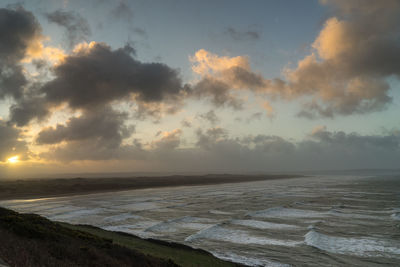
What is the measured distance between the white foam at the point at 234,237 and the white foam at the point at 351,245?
189 centimetres

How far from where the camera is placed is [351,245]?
20.3 meters

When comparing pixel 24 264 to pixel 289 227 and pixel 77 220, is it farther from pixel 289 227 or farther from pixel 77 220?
pixel 77 220

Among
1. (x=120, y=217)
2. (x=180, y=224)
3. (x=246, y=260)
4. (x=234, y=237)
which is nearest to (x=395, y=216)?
(x=234, y=237)

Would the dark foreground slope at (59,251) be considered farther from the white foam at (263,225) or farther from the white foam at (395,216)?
the white foam at (395,216)

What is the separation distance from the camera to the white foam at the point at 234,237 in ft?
68.9

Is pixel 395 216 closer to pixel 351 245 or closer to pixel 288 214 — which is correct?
pixel 288 214

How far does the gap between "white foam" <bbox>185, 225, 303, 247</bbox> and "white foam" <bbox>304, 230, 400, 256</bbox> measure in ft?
6.20

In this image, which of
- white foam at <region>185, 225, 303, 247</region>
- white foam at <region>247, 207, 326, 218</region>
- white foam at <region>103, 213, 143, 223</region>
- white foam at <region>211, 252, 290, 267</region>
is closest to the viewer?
white foam at <region>211, 252, 290, 267</region>

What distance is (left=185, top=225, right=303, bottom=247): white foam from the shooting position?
21.0 metres

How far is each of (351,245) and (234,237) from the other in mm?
9024

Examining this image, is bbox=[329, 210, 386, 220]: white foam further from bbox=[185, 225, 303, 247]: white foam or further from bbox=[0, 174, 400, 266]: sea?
bbox=[185, 225, 303, 247]: white foam

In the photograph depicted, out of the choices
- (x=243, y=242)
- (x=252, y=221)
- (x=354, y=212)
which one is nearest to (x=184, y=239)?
(x=243, y=242)

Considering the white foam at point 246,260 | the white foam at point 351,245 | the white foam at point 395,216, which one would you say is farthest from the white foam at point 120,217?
the white foam at point 395,216

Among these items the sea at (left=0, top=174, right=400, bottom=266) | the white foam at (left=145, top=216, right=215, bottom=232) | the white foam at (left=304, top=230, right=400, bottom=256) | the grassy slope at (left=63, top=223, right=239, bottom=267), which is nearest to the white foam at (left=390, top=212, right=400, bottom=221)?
the sea at (left=0, top=174, right=400, bottom=266)
